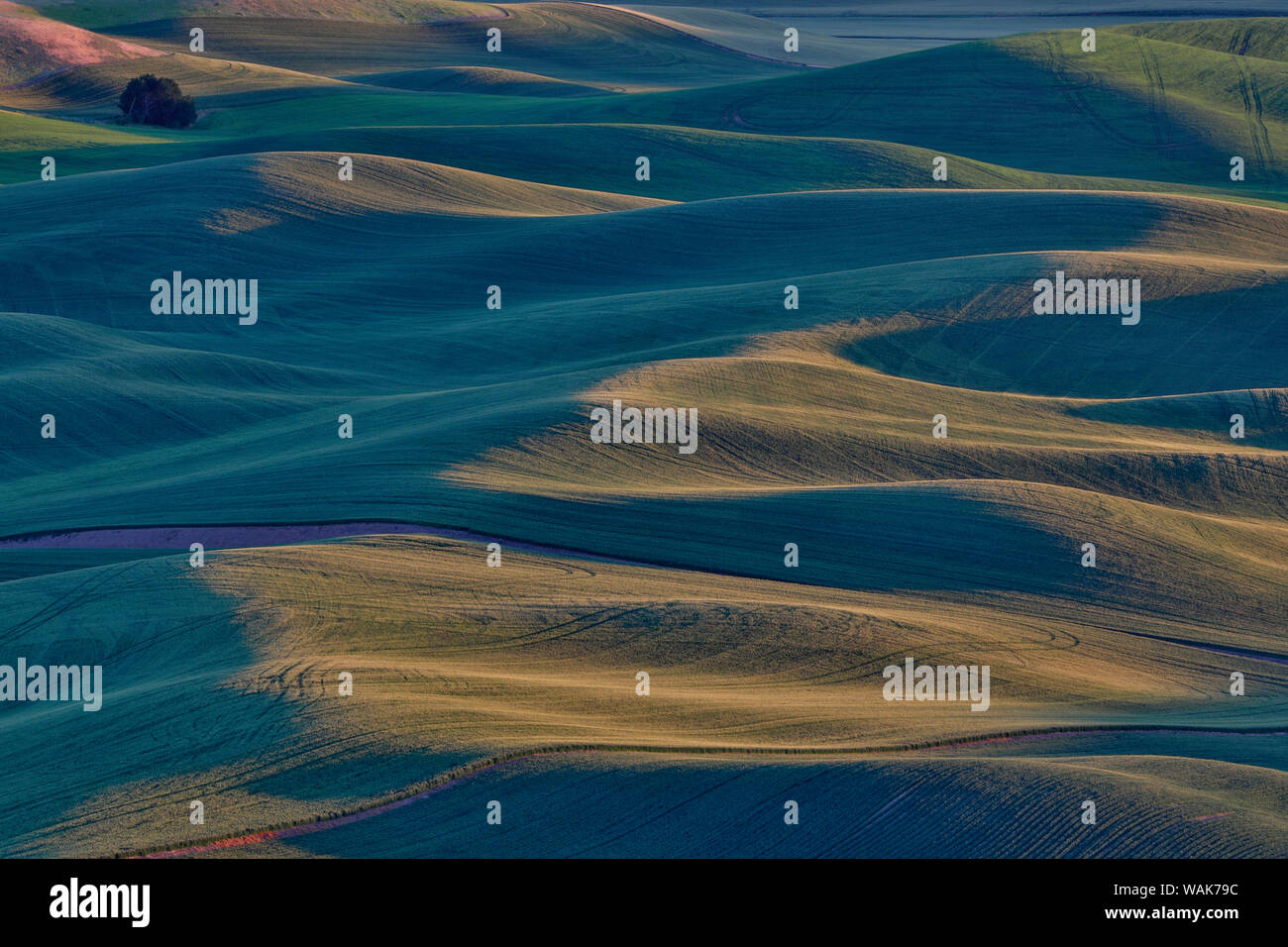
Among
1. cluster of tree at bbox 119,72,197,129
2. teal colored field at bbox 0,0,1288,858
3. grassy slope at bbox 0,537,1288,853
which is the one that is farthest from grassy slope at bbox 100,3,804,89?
grassy slope at bbox 0,537,1288,853

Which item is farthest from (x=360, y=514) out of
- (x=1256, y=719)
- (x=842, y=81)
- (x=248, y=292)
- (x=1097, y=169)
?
(x=842, y=81)

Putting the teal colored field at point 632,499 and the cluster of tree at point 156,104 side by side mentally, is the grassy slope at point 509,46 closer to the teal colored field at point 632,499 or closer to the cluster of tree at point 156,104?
the cluster of tree at point 156,104

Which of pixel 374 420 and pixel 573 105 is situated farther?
pixel 573 105

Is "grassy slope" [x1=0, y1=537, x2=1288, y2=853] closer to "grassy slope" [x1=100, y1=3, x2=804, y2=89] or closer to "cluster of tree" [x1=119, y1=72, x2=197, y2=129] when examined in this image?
"cluster of tree" [x1=119, y1=72, x2=197, y2=129]

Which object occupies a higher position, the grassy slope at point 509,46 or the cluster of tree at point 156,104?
the grassy slope at point 509,46

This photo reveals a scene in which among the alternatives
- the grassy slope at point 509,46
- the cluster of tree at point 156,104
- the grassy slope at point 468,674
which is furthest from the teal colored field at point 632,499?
the grassy slope at point 509,46

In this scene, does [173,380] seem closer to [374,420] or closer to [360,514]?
[374,420]

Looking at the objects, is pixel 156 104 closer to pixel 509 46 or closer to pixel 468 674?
pixel 509 46
